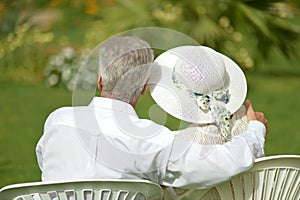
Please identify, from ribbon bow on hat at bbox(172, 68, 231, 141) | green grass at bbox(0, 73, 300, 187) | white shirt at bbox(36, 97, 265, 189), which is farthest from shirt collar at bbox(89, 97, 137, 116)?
green grass at bbox(0, 73, 300, 187)

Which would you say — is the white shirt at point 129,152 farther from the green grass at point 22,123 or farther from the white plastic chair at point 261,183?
the green grass at point 22,123

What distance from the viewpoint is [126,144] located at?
7.85ft

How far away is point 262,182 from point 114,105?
1.84 feet

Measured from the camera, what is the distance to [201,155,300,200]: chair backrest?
2.54 meters

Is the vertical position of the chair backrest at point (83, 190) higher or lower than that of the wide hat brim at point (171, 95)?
lower

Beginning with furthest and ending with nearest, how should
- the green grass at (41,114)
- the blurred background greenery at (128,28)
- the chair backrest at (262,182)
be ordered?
the blurred background greenery at (128,28) → the green grass at (41,114) → the chair backrest at (262,182)

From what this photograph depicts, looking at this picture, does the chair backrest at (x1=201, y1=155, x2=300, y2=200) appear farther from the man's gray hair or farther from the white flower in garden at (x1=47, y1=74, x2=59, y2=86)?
the white flower in garden at (x1=47, y1=74, x2=59, y2=86)

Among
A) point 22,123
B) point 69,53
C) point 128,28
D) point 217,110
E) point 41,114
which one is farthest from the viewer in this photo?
point 69,53

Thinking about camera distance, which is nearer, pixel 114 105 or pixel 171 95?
pixel 114 105

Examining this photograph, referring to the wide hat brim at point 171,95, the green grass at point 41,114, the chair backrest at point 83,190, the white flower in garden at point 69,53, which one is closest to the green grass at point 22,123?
the green grass at point 41,114

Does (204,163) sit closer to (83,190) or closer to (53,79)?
(83,190)

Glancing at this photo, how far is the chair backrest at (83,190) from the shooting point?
2.28 metres

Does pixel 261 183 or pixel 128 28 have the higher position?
pixel 261 183

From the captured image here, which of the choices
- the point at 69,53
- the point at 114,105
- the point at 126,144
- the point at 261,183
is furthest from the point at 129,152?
the point at 69,53
